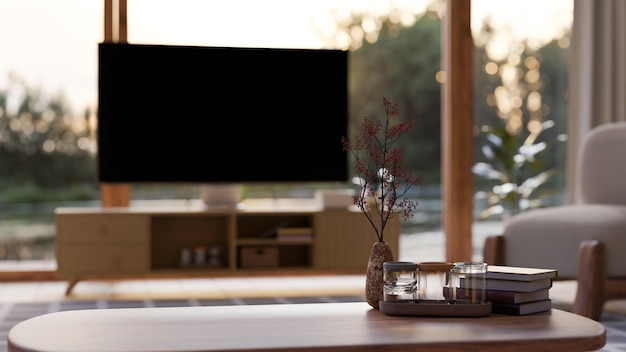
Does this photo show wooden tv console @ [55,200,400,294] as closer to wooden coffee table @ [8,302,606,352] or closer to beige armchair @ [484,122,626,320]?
beige armchair @ [484,122,626,320]

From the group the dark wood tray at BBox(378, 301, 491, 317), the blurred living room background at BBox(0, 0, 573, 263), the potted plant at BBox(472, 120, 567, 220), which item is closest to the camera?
the dark wood tray at BBox(378, 301, 491, 317)

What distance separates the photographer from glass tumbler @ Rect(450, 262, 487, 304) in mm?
2459

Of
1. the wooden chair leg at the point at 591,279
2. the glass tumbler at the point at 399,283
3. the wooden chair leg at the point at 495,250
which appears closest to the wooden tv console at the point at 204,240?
the wooden chair leg at the point at 495,250

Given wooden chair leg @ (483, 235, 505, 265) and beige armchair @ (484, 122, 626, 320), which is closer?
beige armchair @ (484, 122, 626, 320)

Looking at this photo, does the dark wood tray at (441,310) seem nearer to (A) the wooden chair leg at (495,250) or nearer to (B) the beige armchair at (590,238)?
(B) the beige armchair at (590,238)

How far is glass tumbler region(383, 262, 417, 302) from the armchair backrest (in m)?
2.35

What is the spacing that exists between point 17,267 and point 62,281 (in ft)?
0.91

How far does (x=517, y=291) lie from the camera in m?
2.45

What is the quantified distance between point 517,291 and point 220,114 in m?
3.29

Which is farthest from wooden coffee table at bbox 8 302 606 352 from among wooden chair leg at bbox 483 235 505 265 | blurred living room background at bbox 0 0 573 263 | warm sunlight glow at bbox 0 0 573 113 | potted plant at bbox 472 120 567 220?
potted plant at bbox 472 120 567 220

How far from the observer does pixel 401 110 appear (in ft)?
20.4

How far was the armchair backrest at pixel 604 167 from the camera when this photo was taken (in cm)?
452

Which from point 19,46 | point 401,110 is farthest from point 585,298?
point 19,46

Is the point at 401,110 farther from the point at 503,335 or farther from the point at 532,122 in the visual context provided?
the point at 503,335
